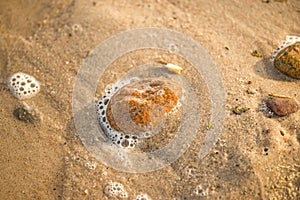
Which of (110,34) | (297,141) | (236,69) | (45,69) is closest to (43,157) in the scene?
(45,69)

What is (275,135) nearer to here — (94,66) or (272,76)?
→ (272,76)

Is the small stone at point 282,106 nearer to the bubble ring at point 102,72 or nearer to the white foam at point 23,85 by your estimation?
the bubble ring at point 102,72

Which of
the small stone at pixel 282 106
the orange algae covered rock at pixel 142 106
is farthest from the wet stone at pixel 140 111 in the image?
the small stone at pixel 282 106

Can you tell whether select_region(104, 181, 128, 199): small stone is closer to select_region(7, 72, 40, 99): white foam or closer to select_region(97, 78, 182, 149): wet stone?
select_region(97, 78, 182, 149): wet stone

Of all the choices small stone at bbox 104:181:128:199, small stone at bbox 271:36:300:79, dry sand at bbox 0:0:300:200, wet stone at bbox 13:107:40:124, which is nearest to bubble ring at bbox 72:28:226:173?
dry sand at bbox 0:0:300:200

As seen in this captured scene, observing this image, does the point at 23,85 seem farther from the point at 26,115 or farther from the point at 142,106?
the point at 142,106

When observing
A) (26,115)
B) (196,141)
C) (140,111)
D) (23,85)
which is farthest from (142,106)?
(23,85)
